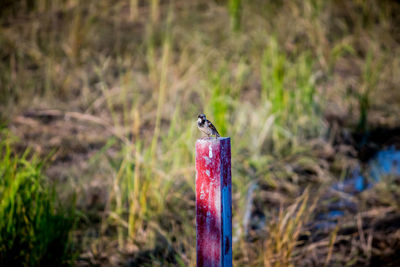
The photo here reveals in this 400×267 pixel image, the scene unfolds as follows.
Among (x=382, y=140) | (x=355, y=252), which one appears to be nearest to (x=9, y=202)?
(x=355, y=252)

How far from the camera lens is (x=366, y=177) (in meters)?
2.51

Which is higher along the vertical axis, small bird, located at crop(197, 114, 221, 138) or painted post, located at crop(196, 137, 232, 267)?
small bird, located at crop(197, 114, 221, 138)

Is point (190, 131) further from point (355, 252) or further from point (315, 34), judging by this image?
point (315, 34)

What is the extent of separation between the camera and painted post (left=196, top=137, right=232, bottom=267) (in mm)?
901

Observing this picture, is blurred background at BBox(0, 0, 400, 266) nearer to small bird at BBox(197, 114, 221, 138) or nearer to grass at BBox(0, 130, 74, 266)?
grass at BBox(0, 130, 74, 266)

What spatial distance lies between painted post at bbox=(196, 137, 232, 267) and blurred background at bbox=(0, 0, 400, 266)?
14.9 inches

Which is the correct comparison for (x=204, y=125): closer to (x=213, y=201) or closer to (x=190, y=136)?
(x=213, y=201)

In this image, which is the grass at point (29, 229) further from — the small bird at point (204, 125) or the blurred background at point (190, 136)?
the small bird at point (204, 125)

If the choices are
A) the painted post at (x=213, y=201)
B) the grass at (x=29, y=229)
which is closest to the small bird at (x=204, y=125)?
the painted post at (x=213, y=201)

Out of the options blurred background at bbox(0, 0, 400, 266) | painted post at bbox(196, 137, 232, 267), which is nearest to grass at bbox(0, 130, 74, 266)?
blurred background at bbox(0, 0, 400, 266)

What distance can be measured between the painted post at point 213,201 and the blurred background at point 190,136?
0.38 m

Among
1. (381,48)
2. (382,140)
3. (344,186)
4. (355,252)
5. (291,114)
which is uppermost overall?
(381,48)

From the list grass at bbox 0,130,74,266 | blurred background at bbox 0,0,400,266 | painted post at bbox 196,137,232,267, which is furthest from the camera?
blurred background at bbox 0,0,400,266

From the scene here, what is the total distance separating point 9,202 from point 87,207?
31.0 inches
